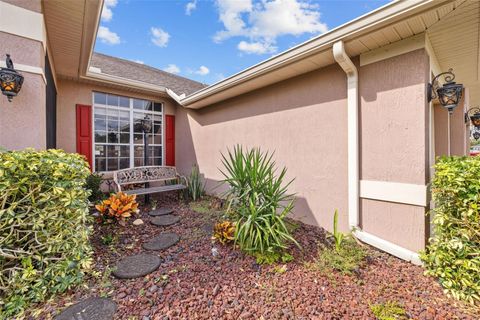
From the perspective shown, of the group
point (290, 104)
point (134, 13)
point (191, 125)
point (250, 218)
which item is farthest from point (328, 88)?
point (134, 13)

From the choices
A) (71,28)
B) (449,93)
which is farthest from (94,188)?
(449,93)

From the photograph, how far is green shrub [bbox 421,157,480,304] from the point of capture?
197 cm

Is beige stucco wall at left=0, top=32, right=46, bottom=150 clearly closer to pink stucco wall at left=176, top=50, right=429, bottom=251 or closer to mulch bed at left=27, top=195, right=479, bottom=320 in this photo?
mulch bed at left=27, top=195, right=479, bottom=320

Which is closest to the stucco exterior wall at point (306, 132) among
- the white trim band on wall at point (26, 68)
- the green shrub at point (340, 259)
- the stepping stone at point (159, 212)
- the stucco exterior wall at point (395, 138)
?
the stucco exterior wall at point (395, 138)

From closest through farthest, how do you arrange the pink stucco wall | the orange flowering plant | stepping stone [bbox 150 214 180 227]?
the pink stucco wall, the orange flowering plant, stepping stone [bbox 150 214 180 227]

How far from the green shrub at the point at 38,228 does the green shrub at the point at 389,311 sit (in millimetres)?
2939

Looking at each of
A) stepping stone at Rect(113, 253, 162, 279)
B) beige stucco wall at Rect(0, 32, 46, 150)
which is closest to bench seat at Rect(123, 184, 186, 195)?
beige stucco wall at Rect(0, 32, 46, 150)

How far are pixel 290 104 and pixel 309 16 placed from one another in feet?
7.74

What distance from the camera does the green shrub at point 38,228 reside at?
184 cm

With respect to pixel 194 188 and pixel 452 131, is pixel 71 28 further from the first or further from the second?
pixel 452 131

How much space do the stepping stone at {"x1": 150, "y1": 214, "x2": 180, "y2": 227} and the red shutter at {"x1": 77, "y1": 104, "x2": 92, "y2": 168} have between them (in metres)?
3.16

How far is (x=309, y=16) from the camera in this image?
15.1 feet

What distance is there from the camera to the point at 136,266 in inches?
97.5

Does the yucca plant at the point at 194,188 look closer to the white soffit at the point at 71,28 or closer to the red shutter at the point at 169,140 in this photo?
the red shutter at the point at 169,140
